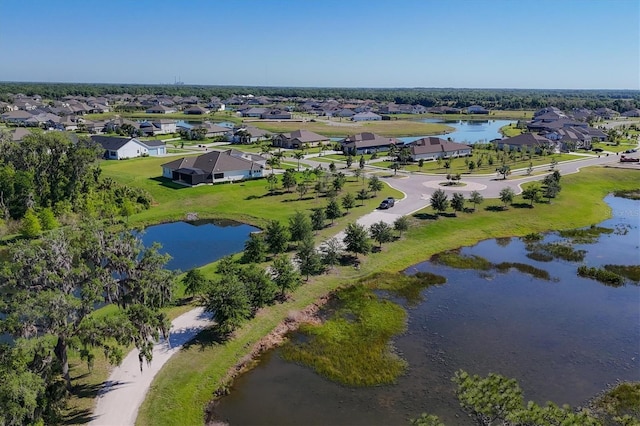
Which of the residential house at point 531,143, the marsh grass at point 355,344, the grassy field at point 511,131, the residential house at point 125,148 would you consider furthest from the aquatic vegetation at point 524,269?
the grassy field at point 511,131

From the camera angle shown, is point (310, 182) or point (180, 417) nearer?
point (180, 417)

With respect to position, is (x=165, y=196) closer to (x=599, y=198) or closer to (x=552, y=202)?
(x=552, y=202)

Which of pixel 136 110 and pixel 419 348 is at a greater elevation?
pixel 136 110

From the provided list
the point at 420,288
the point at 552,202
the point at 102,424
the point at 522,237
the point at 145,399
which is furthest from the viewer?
the point at 552,202

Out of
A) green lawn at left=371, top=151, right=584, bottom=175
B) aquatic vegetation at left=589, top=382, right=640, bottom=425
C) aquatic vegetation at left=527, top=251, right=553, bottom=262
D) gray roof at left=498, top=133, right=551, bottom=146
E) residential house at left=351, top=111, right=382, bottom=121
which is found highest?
residential house at left=351, top=111, right=382, bottom=121

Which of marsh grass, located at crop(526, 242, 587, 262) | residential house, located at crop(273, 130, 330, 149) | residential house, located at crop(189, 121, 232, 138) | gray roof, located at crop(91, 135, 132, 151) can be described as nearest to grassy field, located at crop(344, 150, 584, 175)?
residential house, located at crop(273, 130, 330, 149)

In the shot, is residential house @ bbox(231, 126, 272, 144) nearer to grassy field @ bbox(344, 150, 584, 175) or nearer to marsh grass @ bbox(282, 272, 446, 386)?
grassy field @ bbox(344, 150, 584, 175)

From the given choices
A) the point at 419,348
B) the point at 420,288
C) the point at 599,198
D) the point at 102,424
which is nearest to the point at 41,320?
the point at 102,424

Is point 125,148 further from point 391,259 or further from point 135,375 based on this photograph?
point 135,375
